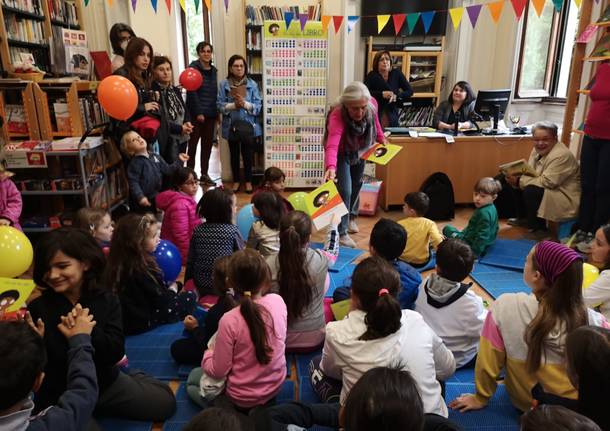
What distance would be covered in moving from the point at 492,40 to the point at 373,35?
58.3 inches

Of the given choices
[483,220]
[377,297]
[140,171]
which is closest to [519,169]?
[483,220]

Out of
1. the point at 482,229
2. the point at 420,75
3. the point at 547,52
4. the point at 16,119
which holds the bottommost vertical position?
the point at 482,229

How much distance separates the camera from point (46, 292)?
148cm

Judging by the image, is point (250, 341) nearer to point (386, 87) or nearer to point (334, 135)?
point (334, 135)

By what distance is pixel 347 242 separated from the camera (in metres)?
3.60

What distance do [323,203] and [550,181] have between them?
2005 mm

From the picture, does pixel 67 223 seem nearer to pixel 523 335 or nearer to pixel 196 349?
pixel 196 349

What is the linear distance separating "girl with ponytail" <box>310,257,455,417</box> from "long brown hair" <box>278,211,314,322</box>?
0.45m

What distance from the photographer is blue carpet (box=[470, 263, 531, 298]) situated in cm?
288

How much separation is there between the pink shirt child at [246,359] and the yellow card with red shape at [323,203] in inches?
45.8

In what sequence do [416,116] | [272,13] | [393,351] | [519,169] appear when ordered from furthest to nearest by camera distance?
[416,116], [272,13], [519,169], [393,351]

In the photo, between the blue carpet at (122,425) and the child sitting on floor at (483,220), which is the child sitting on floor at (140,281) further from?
the child sitting on floor at (483,220)

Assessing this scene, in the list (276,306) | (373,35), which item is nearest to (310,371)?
(276,306)

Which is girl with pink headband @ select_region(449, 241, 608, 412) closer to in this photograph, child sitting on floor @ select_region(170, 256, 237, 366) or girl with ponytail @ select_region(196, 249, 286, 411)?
girl with ponytail @ select_region(196, 249, 286, 411)
